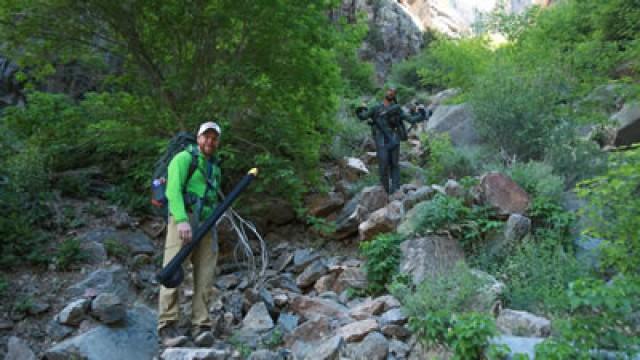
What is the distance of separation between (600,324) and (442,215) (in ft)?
10.4

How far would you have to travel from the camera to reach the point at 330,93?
24.5 ft

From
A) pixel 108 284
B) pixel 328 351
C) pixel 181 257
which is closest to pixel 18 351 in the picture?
pixel 108 284

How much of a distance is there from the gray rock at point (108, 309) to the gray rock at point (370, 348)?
231 cm

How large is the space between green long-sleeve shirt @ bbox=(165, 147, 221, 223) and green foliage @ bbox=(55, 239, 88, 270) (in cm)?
290

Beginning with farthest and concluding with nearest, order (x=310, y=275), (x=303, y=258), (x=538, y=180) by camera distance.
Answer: (x=303, y=258) → (x=310, y=275) → (x=538, y=180)

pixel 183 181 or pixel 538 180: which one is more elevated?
pixel 183 181

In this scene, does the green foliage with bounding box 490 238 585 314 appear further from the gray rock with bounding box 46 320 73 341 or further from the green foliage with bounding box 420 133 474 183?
the gray rock with bounding box 46 320 73 341

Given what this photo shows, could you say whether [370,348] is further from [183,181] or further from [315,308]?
[183,181]

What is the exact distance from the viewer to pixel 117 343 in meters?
4.36

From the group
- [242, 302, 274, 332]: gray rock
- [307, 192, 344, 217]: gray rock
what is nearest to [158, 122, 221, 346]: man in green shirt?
[242, 302, 274, 332]: gray rock

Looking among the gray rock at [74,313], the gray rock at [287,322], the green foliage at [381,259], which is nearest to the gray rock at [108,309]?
the gray rock at [74,313]

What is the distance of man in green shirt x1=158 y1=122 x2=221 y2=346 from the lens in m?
4.24

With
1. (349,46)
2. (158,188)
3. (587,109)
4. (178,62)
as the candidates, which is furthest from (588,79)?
(158,188)

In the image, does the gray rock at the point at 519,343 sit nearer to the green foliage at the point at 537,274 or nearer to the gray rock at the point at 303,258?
the green foliage at the point at 537,274
